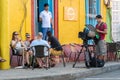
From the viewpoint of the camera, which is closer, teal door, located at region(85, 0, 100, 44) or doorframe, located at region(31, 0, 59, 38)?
doorframe, located at region(31, 0, 59, 38)

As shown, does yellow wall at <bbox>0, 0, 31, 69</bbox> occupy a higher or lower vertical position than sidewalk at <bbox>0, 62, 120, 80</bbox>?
higher

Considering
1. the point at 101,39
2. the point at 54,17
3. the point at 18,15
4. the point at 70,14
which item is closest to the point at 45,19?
the point at 54,17

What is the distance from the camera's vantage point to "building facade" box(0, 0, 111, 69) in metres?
15.6

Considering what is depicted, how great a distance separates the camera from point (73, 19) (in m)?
20.5

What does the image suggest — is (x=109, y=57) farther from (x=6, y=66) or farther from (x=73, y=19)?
(x=6, y=66)

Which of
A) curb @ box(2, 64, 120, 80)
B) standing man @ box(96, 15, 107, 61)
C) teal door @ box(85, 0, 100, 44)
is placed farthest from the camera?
teal door @ box(85, 0, 100, 44)

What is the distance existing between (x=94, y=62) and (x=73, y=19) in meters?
4.39

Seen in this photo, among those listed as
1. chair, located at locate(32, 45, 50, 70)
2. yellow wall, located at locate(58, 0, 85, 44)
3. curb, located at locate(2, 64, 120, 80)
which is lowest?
curb, located at locate(2, 64, 120, 80)

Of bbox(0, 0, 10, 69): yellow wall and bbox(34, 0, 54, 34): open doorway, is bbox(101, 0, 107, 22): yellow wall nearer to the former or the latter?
bbox(34, 0, 54, 34): open doorway

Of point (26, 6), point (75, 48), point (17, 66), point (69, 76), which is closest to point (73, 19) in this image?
point (75, 48)

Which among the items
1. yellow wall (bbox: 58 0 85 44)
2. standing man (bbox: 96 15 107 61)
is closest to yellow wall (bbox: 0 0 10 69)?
standing man (bbox: 96 15 107 61)

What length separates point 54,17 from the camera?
19172 mm

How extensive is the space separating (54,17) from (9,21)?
3.27m

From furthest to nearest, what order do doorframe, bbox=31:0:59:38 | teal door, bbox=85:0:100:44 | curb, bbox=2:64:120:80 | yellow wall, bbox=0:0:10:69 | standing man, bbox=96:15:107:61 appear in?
teal door, bbox=85:0:100:44, doorframe, bbox=31:0:59:38, standing man, bbox=96:15:107:61, yellow wall, bbox=0:0:10:69, curb, bbox=2:64:120:80
